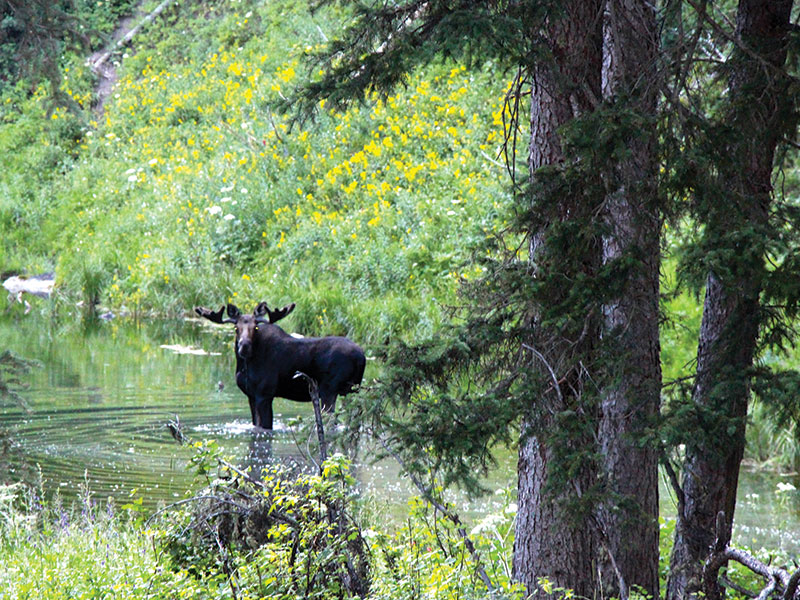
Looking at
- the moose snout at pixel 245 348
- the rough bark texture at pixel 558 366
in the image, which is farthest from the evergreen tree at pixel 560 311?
the moose snout at pixel 245 348

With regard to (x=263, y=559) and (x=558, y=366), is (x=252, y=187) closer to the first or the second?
(x=558, y=366)

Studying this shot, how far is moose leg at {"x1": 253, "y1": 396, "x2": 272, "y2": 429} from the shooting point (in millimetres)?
11406

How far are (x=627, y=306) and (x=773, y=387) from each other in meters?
0.77

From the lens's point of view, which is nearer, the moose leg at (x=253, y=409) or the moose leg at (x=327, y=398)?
the moose leg at (x=327, y=398)

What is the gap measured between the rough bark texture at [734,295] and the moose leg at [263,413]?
6335 mm

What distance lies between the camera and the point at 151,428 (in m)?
11.6

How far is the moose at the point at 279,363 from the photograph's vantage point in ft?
37.2

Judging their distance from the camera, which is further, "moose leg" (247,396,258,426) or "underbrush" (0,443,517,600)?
"moose leg" (247,396,258,426)

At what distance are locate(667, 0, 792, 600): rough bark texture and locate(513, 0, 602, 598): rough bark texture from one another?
526 mm

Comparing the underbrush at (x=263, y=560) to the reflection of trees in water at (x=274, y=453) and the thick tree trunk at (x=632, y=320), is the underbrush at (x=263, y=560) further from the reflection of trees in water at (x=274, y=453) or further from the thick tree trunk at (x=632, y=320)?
the reflection of trees in water at (x=274, y=453)

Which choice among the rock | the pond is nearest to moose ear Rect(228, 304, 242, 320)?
the pond

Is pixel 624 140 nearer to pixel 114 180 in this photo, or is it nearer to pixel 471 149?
pixel 471 149

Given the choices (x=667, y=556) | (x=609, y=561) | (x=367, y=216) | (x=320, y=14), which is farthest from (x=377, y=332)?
(x=320, y=14)

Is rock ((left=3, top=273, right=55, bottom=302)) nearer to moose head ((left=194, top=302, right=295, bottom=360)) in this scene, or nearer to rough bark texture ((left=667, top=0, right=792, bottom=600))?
moose head ((left=194, top=302, right=295, bottom=360))
